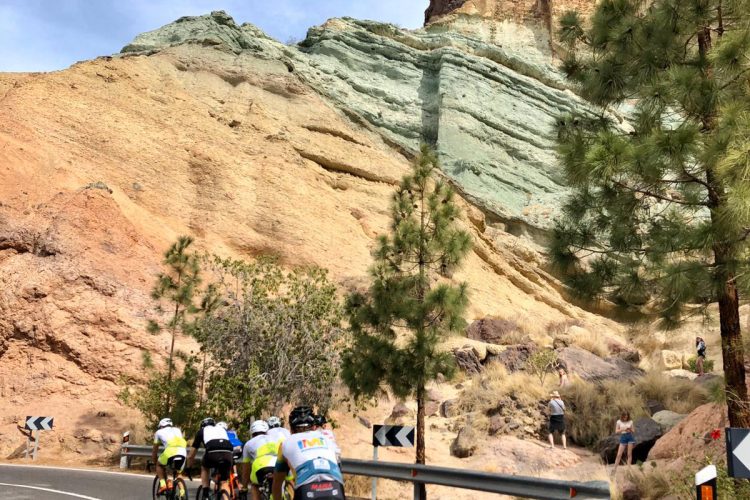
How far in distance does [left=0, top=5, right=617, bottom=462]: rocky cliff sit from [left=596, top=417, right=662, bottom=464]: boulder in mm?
13132

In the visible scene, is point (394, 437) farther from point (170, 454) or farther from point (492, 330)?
point (492, 330)

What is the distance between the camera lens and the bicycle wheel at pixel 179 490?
9.15 meters

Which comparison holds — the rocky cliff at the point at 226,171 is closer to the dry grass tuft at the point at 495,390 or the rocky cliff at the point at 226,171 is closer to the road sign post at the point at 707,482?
the dry grass tuft at the point at 495,390

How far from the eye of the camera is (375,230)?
36.8 metres

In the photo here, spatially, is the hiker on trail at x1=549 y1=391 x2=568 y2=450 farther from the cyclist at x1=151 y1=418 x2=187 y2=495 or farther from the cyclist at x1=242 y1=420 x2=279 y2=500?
the cyclist at x1=242 y1=420 x2=279 y2=500

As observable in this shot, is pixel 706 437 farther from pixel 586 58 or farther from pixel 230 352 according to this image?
pixel 230 352

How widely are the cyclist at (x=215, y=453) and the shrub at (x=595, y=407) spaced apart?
10.9 meters

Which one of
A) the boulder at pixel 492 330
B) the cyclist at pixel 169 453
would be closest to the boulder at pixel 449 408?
the boulder at pixel 492 330

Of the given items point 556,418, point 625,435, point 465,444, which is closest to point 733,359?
point 625,435

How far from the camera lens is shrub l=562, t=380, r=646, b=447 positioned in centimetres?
1744

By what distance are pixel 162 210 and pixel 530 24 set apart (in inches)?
1655

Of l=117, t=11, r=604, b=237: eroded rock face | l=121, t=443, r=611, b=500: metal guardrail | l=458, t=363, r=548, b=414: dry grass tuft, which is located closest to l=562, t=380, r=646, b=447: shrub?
l=458, t=363, r=548, b=414: dry grass tuft

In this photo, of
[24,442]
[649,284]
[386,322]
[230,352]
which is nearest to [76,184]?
[24,442]

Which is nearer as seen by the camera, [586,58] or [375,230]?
[586,58]
